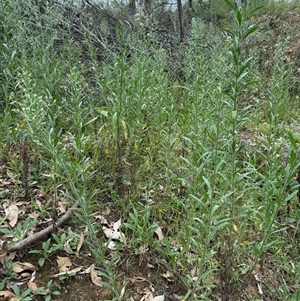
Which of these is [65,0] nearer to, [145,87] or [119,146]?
[145,87]

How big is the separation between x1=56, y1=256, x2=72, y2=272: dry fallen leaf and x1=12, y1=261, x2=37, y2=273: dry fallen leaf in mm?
156

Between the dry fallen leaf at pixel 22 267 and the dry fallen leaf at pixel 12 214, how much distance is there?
360 millimetres

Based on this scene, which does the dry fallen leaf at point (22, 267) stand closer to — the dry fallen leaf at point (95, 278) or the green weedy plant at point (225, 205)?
the dry fallen leaf at point (95, 278)

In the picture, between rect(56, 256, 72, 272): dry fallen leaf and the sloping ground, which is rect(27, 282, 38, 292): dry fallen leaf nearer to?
the sloping ground

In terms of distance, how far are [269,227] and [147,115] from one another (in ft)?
6.11

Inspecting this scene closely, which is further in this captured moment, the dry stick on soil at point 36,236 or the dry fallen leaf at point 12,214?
the dry fallen leaf at point 12,214

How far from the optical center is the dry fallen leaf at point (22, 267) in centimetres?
218

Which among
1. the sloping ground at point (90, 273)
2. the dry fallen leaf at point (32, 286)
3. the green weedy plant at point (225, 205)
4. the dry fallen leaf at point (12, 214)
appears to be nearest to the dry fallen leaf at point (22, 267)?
the sloping ground at point (90, 273)

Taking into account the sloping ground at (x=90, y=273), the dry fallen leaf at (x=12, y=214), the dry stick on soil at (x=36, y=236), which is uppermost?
the dry fallen leaf at (x=12, y=214)

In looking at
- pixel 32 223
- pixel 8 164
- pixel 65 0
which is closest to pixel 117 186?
pixel 32 223

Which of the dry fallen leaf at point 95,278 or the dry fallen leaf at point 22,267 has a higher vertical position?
the dry fallen leaf at point 22,267

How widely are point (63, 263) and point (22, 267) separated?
0.86ft

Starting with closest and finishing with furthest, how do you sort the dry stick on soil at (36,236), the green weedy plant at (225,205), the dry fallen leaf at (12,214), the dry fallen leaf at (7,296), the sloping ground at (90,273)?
the green weedy plant at (225,205) < the dry fallen leaf at (7,296) < the sloping ground at (90,273) < the dry stick on soil at (36,236) < the dry fallen leaf at (12,214)

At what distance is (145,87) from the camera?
3070 mm
